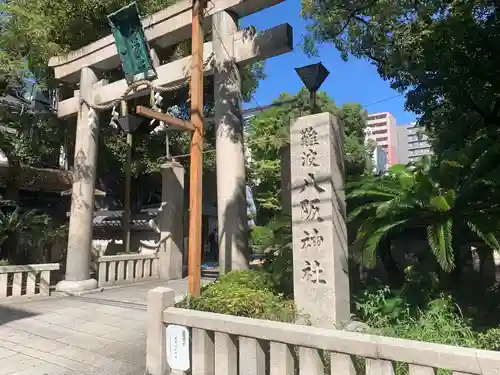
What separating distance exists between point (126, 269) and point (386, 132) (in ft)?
93.3

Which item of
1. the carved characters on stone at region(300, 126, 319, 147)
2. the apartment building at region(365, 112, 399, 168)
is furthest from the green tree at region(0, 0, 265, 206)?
the apartment building at region(365, 112, 399, 168)

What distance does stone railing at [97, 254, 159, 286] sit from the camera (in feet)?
34.2

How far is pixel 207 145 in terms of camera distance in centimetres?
1554

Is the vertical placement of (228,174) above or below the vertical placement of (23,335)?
above

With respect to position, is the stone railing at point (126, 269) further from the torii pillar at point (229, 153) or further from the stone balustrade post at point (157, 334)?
the stone balustrade post at point (157, 334)

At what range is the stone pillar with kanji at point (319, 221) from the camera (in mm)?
4504

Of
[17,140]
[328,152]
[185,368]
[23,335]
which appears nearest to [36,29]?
[17,140]

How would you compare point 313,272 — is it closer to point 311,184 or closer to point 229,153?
point 311,184

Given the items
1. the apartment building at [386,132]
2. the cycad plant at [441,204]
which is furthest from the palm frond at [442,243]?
the apartment building at [386,132]

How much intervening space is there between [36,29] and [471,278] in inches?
442

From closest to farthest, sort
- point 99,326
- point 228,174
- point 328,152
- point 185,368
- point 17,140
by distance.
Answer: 1. point 185,368
2. point 328,152
3. point 99,326
4. point 228,174
5. point 17,140

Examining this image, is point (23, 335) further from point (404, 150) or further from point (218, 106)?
point (404, 150)

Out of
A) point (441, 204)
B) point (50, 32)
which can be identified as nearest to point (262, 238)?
point (441, 204)

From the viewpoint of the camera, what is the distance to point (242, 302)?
13.9ft
